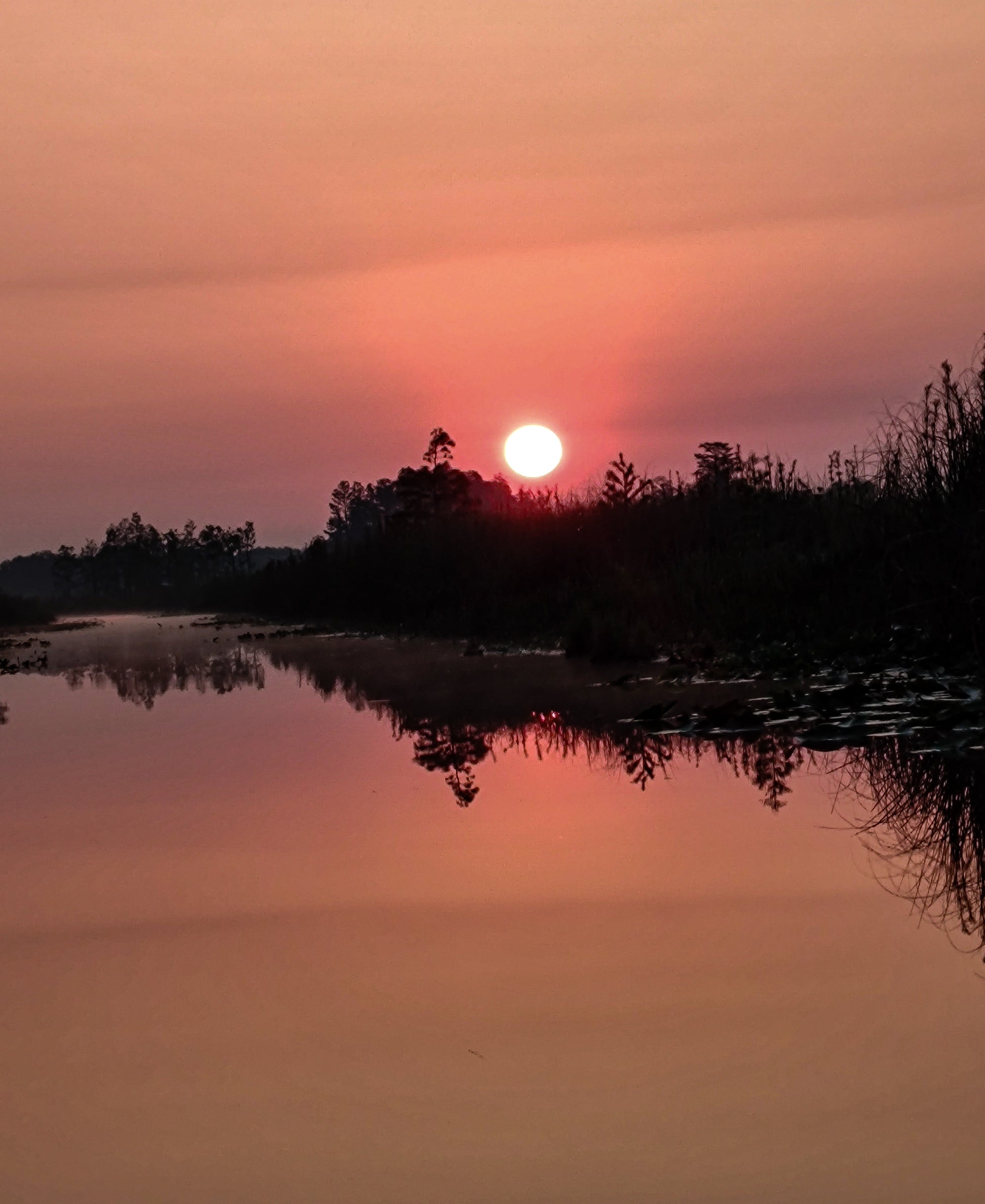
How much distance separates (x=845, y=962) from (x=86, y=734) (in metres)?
9.40

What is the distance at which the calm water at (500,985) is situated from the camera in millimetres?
3471

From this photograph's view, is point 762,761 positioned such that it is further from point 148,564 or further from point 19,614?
point 148,564

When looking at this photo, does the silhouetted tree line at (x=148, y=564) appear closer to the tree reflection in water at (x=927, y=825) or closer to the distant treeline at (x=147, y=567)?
the distant treeline at (x=147, y=567)

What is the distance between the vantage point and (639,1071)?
3957 mm

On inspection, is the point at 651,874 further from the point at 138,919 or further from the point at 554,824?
the point at 138,919

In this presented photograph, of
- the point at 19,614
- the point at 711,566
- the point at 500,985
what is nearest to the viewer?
the point at 500,985

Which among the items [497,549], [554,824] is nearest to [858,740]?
[554,824]

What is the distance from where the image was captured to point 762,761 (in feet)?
29.8

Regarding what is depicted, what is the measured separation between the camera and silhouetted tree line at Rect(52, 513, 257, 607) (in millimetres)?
86562

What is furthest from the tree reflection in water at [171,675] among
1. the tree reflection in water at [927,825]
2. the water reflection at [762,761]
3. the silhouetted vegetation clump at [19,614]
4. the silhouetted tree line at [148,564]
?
the silhouetted tree line at [148,564]

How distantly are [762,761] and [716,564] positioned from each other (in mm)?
10334

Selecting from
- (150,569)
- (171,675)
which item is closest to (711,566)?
(171,675)

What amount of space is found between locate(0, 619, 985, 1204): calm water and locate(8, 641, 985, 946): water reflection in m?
0.04

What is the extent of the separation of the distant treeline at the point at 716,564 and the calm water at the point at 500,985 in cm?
286
